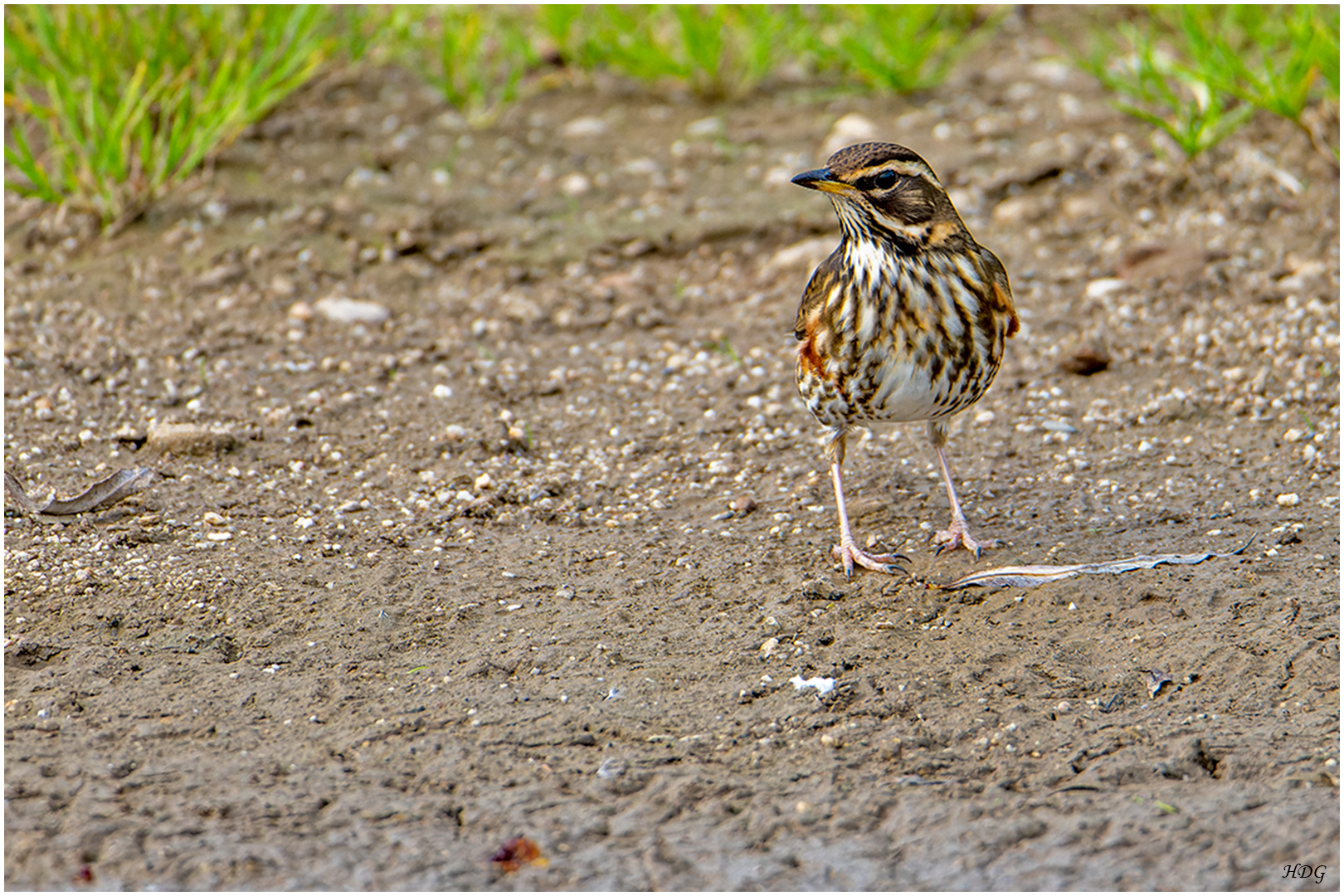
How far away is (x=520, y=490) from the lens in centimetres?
585

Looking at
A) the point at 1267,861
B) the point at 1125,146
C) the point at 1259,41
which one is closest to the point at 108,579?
the point at 1267,861

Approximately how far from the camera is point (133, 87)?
7.18 m

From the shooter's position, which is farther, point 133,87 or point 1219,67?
point 1219,67

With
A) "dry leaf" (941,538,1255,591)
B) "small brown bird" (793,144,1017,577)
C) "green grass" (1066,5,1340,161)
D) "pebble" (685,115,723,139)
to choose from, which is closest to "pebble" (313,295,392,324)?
"pebble" (685,115,723,139)

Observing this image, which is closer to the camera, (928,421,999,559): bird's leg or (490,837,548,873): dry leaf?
(490,837,548,873): dry leaf

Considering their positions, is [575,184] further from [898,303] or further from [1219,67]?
[898,303]

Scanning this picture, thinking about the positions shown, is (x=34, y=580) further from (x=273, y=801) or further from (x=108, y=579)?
(x=273, y=801)

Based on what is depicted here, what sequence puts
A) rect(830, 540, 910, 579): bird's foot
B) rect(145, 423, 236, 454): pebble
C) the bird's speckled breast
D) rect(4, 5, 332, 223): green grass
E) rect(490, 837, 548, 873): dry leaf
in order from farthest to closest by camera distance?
rect(4, 5, 332, 223): green grass
rect(145, 423, 236, 454): pebble
rect(830, 540, 910, 579): bird's foot
the bird's speckled breast
rect(490, 837, 548, 873): dry leaf

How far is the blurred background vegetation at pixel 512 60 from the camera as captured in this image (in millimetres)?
7602

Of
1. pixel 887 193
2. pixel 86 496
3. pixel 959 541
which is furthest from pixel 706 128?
pixel 86 496

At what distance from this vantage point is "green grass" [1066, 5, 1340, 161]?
7598 mm

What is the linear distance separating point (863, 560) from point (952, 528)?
46 centimetres

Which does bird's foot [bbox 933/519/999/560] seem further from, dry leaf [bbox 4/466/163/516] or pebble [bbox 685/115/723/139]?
pebble [bbox 685/115/723/139]

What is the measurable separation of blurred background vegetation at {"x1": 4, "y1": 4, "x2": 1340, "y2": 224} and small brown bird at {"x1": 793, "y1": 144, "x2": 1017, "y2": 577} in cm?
323
